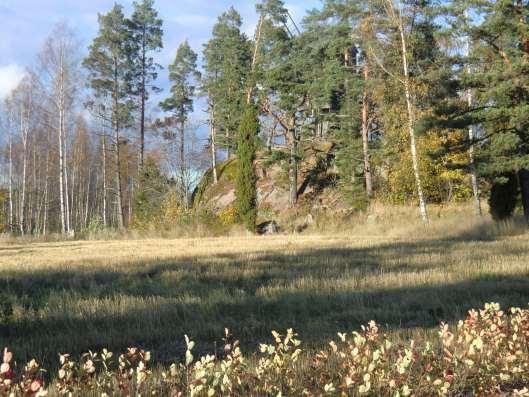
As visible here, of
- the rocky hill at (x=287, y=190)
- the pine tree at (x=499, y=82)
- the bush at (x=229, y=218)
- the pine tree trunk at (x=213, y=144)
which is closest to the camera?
the pine tree at (x=499, y=82)

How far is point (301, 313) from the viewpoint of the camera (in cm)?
596

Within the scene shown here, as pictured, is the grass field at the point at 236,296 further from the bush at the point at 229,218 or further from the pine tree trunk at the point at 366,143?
the pine tree trunk at the point at 366,143

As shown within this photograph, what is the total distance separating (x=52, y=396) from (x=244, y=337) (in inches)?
87.8

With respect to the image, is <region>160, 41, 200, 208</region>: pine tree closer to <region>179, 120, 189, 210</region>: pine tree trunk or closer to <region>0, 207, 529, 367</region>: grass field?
<region>179, 120, 189, 210</region>: pine tree trunk

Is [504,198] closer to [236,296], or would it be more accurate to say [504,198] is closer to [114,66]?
[236,296]

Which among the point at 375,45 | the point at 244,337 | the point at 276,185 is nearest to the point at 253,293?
the point at 244,337

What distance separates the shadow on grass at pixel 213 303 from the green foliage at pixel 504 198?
12.5 meters

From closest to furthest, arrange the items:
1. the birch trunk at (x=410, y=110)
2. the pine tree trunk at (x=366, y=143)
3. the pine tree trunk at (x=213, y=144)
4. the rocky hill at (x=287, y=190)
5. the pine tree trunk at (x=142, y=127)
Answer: the birch trunk at (x=410, y=110), the pine tree trunk at (x=366, y=143), the rocky hill at (x=287, y=190), the pine tree trunk at (x=142, y=127), the pine tree trunk at (x=213, y=144)

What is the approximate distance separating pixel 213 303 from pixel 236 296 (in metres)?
0.59

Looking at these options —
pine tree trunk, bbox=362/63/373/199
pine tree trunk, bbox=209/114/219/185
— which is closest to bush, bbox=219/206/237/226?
pine tree trunk, bbox=362/63/373/199

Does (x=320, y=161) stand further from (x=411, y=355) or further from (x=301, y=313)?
(x=411, y=355)

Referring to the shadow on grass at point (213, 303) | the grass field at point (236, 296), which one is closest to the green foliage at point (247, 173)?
the grass field at point (236, 296)

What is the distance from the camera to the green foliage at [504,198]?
2089cm

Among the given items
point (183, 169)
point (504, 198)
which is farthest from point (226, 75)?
point (504, 198)
